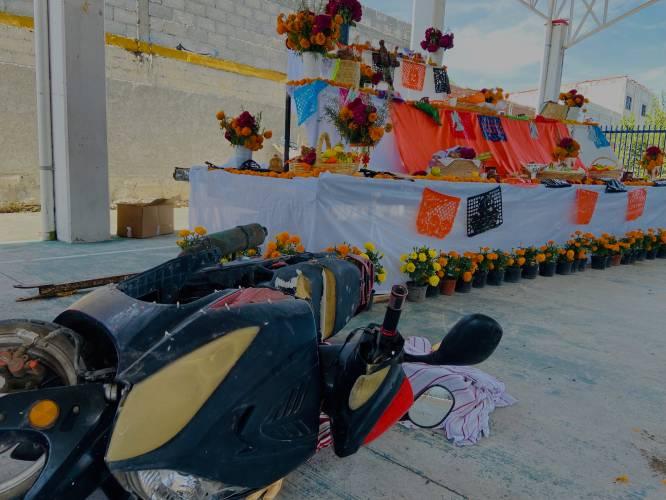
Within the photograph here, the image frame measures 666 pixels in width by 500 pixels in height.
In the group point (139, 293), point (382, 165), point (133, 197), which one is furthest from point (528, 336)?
point (133, 197)

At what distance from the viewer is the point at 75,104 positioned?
19.2 feet

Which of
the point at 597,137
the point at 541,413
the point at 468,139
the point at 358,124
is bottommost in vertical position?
the point at 541,413

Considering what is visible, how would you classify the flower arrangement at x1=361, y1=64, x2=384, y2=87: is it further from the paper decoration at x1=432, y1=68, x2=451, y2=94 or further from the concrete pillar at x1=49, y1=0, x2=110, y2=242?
the concrete pillar at x1=49, y1=0, x2=110, y2=242

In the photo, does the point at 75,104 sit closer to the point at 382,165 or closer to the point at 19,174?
the point at 19,174

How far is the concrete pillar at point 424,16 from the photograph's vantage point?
7883 millimetres

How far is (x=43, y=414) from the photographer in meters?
1.00

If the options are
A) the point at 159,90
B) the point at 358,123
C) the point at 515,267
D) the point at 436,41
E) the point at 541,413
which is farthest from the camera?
the point at 159,90

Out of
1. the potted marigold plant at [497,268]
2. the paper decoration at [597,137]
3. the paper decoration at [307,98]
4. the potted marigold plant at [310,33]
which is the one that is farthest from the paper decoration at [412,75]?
the paper decoration at [597,137]

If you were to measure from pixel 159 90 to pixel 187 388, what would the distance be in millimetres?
9483

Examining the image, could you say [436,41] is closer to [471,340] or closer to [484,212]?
[484,212]

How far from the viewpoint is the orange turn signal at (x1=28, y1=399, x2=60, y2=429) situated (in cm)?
99

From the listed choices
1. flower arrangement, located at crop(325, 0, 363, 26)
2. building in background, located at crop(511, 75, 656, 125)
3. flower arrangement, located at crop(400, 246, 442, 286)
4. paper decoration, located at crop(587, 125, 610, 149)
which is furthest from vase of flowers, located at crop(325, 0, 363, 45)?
building in background, located at crop(511, 75, 656, 125)

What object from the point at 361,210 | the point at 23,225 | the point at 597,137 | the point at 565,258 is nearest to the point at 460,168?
the point at 565,258

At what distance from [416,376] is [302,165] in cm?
245
